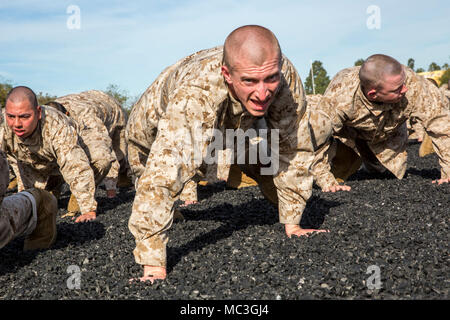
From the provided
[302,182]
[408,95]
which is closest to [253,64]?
[302,182]

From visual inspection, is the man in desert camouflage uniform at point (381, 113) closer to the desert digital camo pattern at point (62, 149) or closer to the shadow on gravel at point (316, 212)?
the shadow on gravel at point (316, 212)

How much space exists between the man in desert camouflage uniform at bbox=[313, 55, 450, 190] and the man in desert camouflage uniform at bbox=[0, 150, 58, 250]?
13.2 feet

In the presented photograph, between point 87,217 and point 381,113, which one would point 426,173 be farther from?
point 87,217

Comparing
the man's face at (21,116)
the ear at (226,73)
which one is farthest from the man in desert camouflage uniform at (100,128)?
the ear at (226,73)

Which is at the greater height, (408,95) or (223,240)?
(408,95)

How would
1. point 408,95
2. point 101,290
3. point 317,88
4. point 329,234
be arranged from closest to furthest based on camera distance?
1. point 101,290
2. point 329,234
3. point 408,95
4. point 317,88

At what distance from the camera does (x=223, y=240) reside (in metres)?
4.64

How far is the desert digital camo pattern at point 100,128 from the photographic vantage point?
7.82 metres

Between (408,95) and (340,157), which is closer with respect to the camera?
(408,95)

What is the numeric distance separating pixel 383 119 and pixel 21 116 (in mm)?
5449

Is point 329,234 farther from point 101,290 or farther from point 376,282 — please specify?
point 101,290

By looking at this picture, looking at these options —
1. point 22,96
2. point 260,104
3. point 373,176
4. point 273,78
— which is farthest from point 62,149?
point 373,176

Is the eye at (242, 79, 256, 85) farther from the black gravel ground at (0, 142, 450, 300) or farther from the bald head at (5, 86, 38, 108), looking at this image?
the bald head at (5, 86, 38, 108)

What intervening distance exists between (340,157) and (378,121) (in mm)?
1643
